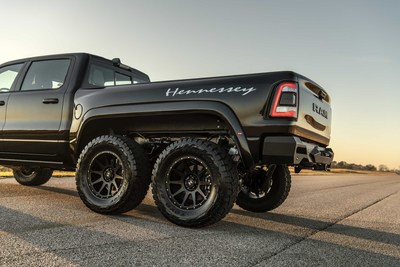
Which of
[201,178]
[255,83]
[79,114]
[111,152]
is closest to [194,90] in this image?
[255,83]

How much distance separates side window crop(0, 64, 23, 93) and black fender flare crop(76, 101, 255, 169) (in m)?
1.85

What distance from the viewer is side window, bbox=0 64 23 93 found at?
20.2 feet

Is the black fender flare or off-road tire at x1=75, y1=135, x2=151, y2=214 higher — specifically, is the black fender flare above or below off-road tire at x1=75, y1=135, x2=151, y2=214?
above

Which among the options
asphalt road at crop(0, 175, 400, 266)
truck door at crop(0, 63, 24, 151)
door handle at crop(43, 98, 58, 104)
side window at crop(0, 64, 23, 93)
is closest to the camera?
asphalt road at crop(0, 175, 400, 266)

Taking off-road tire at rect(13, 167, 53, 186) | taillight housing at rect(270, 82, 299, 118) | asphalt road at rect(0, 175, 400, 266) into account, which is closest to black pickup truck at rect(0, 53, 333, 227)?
taillight housing at rect(270, 82, 299, 118)

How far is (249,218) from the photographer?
5.06 m

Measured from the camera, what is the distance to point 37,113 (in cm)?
552

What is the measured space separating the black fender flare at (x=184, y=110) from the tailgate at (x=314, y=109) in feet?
2.05

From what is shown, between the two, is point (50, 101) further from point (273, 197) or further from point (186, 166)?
point (273, 197)

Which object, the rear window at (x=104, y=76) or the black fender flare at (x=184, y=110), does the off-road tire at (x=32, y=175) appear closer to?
the rear window at (x=104, y=76)

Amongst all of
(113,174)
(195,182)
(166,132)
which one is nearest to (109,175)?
(113,174)

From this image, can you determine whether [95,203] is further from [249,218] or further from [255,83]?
[255,83]

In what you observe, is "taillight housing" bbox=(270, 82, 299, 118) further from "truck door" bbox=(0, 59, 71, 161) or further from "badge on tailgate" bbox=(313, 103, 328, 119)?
"truck door" bbox=(0, 59, 71, 161)

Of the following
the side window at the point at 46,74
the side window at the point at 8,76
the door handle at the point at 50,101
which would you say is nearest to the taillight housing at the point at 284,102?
the door handle at the point at 50,101
